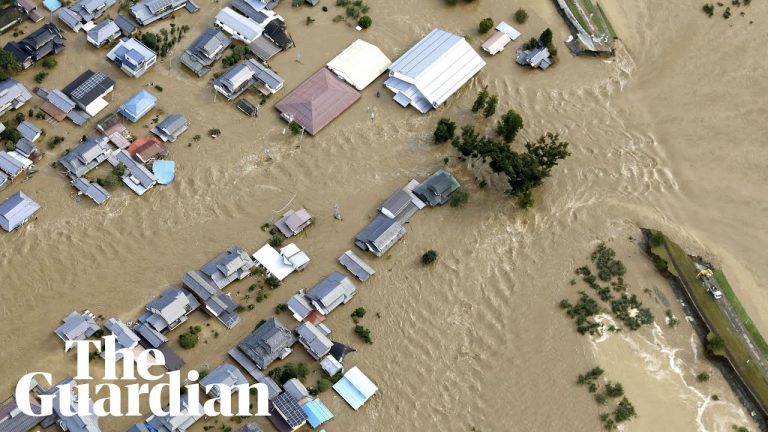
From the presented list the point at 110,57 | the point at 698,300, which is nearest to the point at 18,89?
the point at 110,57

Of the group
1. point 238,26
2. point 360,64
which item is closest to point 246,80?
point 238,26

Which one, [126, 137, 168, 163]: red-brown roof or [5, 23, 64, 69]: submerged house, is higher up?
[5, 23, 64, 69]: submerged house

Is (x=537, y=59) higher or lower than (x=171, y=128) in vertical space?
lower

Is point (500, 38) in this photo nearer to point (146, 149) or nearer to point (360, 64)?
point (360, 64)

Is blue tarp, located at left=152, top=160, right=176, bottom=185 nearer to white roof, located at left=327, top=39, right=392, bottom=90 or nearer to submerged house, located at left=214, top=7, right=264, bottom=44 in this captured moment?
submerged house, located at left=214, top=7, right=264, bottom=44

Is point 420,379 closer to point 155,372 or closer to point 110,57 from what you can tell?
point 155,372

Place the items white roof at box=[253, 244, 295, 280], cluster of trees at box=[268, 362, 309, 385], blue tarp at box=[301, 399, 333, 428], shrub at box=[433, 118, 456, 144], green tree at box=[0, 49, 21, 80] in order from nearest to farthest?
blue tarp at box=[301, 399, 333, 428] → cluster of trees at box=[268, 362, 309, 385] → white roof at box=[253, 244, 295, 280] → shrub at box=[433, 118, 456, 144] → green tree at box=[0, 49, 21, 80]

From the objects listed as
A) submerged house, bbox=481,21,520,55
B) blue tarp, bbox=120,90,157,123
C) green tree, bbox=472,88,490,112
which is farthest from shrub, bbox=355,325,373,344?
submerged house, bbox=481,21,520,55
